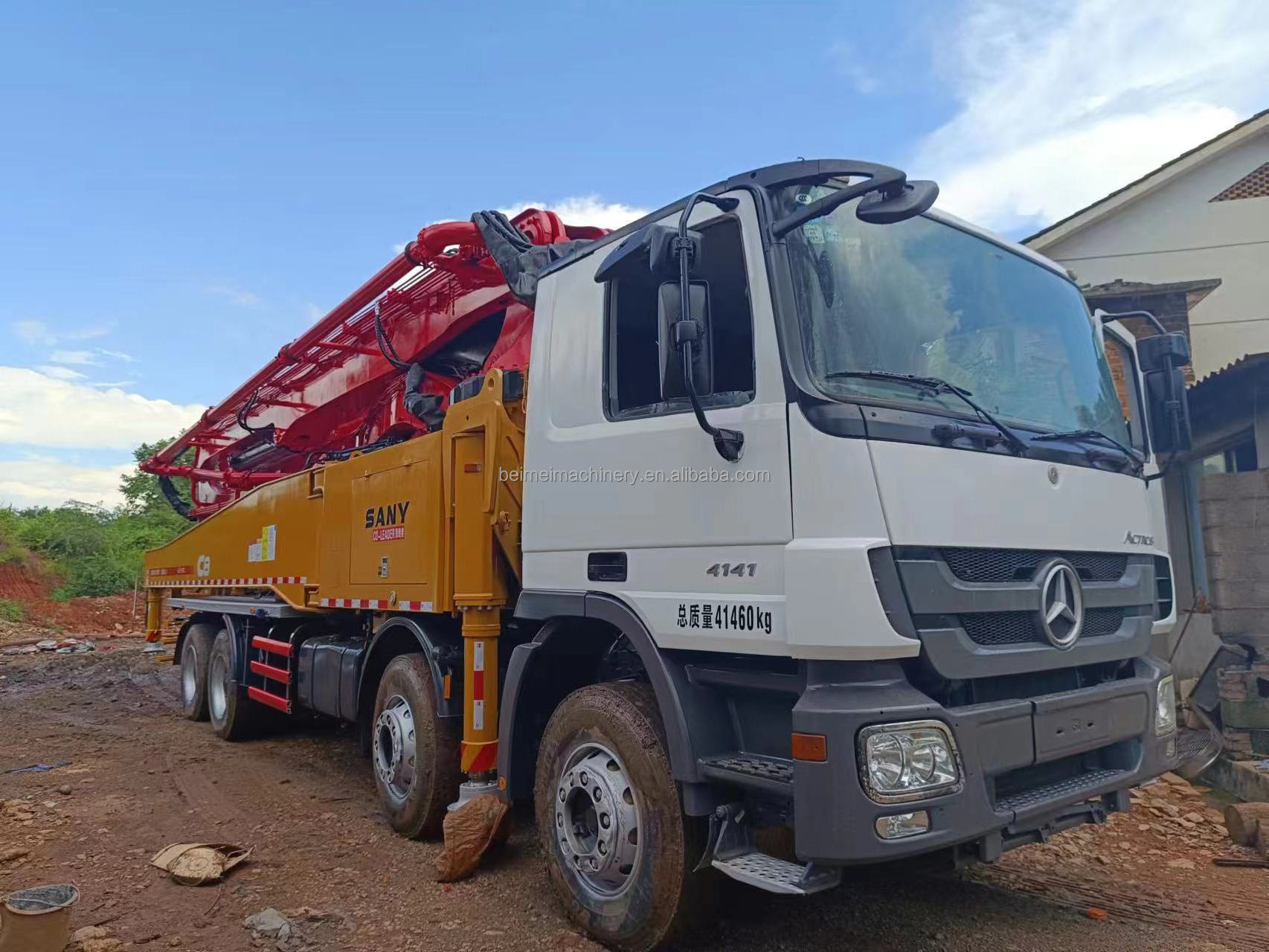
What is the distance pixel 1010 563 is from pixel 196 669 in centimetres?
839

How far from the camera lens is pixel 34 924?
3.17 meters

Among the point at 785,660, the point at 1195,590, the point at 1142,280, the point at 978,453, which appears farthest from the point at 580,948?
the point at 1142,280

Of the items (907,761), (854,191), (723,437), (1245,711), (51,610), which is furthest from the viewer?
(51,610)

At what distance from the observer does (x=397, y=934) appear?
3652 mm

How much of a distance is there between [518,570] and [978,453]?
7.15ft

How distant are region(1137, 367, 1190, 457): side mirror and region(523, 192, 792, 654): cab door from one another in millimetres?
2438

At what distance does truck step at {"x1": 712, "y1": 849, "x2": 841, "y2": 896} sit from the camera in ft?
8.69

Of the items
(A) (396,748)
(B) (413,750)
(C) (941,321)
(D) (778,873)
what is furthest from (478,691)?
(C) (941,321)

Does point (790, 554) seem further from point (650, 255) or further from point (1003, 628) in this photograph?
point (650, 255)

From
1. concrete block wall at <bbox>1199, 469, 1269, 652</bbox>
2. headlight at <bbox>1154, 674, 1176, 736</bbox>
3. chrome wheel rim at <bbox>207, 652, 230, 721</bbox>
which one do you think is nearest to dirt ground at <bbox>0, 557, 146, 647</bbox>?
chrome wheel rim at <bbox>207, 652, 230, 721</bbox>

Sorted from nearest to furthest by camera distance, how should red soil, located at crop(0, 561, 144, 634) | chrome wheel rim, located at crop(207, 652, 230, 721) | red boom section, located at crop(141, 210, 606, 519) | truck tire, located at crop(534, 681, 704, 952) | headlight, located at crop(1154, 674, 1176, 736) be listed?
truck tire, located at crop(534, 681, 704, 952)
headlight, located at crop(1154, 674, 1176, 736)
red boom section, located at crop(141, 210, 606, 519)
chrome wheel rim, located at crop(207, 652, 230, 721)
red soil, located at crop(0, 561, 144, 634)

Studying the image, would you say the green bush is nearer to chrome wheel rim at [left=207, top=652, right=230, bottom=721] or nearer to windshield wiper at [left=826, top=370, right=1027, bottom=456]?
chrome wheel rim at [left=207, top=652, right=230, bottom=721]

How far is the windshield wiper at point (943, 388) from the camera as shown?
9.57 feet

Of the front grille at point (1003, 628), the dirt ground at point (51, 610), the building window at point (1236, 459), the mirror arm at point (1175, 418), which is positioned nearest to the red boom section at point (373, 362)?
the front grille at point (1003, 628)
